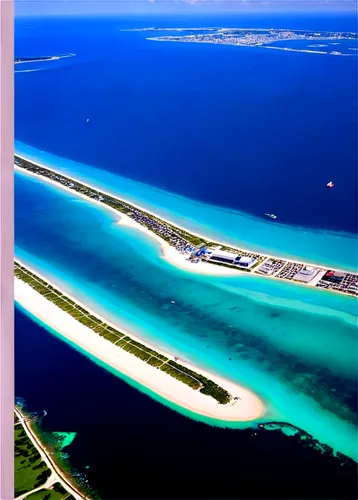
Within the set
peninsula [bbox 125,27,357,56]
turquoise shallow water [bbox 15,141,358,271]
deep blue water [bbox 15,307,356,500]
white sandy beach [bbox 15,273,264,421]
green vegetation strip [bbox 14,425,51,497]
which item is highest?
peninsula [bbox 125,27,357,56]

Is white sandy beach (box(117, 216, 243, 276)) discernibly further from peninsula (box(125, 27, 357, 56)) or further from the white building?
peninsula (box(125, 27, 357, 56))

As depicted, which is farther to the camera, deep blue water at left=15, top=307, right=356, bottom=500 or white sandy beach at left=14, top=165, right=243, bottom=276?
white sandy beach at left=14, top=165, right=243, bottom=276

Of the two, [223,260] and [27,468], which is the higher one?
[223,260]

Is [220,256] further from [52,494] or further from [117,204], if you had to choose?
[52,494]

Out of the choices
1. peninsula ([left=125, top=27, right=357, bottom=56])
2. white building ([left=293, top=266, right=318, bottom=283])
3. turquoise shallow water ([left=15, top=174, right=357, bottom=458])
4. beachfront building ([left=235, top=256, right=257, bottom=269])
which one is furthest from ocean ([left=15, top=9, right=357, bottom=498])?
peninsula ([left=125, top=27, right=357, bottom=56])

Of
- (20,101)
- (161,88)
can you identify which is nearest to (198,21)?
(161,88)

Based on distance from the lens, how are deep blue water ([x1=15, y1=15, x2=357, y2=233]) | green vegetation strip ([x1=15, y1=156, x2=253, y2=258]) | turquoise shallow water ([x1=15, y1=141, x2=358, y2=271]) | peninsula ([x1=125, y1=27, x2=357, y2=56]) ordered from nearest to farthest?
turquoise shallow water ([x1=15, y1=141, x2=358, y2=271]) < green vegetation strip ([x1=15, y1=156, x2=253, y2=258]) < deep blue water ([x1=15, y1=15, x2=357, y2=233]) < peninsula ([x1=125, y1=27, x2=357, y2=56])

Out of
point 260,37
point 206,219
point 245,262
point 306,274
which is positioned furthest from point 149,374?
point 260,37

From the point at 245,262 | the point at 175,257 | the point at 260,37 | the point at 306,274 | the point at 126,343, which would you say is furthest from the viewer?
the point at 260,37
